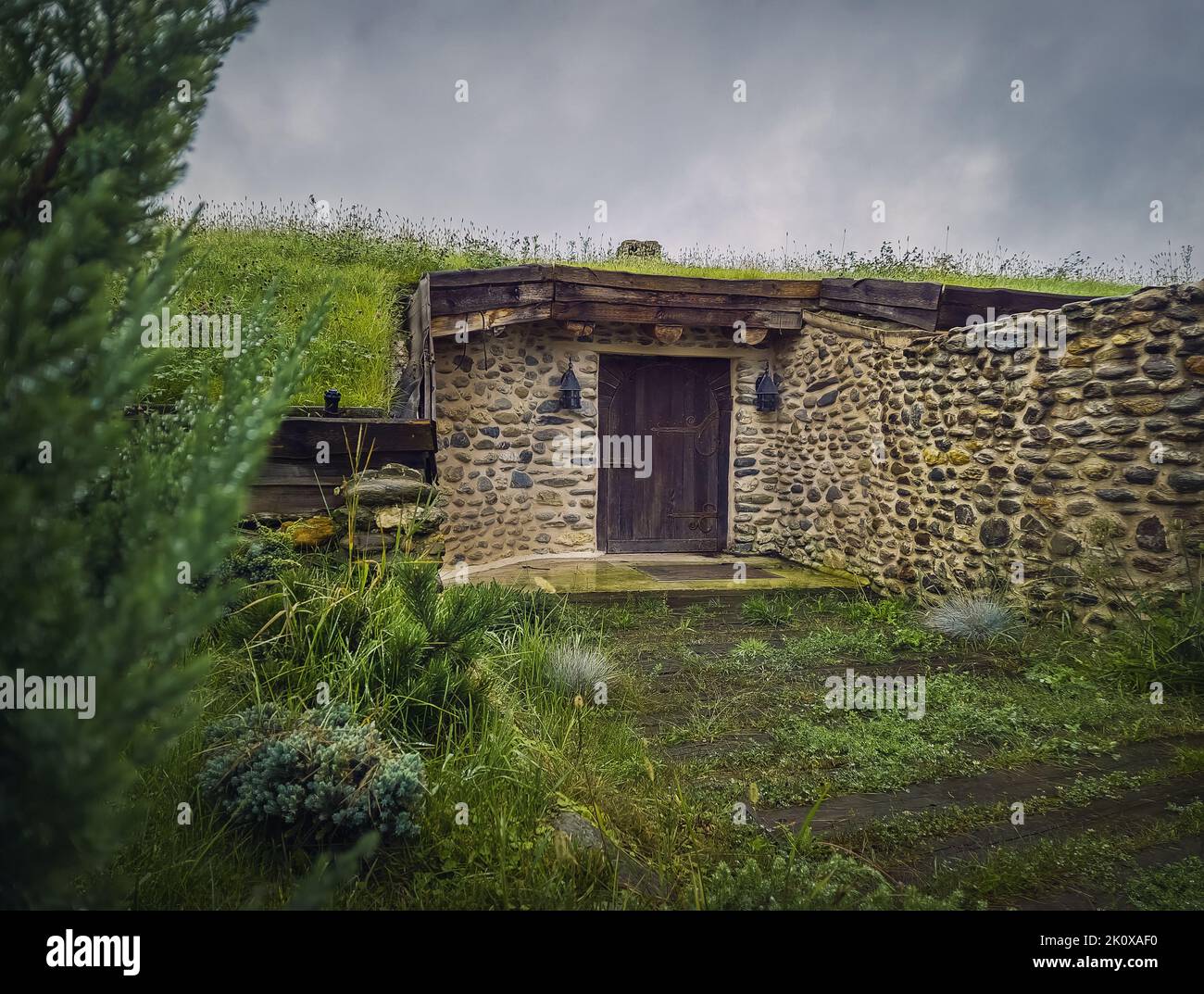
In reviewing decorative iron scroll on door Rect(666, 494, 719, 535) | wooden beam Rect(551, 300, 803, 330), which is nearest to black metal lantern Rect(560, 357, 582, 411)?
wooden beam Rect(551, 300, 803, 330)

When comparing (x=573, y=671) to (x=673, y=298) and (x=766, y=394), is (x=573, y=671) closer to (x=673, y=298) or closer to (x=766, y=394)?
(x=673, y=298)

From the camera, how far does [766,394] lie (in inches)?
334

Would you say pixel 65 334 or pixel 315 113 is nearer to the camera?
pixel 65 334

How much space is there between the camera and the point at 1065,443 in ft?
16.5

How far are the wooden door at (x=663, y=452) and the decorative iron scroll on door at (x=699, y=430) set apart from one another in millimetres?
12

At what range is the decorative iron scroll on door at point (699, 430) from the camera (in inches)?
338

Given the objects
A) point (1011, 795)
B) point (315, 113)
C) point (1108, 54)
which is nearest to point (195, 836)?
point (315, 113)

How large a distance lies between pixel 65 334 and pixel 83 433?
135 millimetres

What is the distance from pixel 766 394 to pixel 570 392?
8.36 feet

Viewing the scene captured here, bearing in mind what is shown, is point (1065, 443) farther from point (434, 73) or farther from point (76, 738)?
point (76, 738)

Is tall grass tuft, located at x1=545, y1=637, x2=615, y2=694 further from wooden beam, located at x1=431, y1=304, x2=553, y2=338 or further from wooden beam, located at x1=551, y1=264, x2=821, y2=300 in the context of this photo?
wooden beam, located at x1=551, y1=264, x2=821, y2=300

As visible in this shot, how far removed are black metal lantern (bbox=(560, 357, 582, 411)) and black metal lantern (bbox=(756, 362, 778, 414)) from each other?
233cm

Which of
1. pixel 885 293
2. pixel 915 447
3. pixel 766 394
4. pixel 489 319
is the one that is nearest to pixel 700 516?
pixel 766 394
